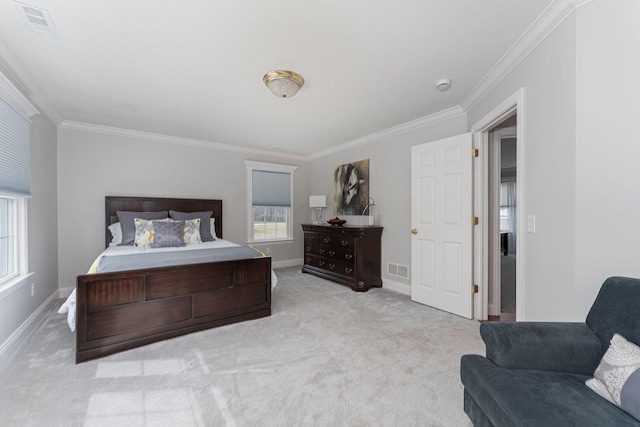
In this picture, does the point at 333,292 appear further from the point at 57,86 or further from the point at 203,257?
the point at 57,86

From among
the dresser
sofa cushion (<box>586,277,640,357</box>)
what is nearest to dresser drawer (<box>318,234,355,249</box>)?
the dresser

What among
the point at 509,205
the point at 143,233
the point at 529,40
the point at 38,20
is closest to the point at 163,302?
the point at 143,233

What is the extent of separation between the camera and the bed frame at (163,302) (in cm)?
228

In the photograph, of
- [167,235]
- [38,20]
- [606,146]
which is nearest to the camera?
[606,146]

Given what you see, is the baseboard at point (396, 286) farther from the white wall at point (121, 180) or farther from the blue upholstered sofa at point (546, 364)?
the white wall at point (121, 180)

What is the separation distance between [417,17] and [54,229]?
4769mm

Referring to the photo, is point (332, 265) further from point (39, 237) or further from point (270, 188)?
point (39, 237)

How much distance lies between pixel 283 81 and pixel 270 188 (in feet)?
10.8

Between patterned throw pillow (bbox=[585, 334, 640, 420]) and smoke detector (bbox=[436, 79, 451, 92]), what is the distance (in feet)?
7.52

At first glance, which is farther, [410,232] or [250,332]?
[410,232]

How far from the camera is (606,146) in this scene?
1.55 metres

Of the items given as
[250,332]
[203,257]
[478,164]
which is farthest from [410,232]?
[203,257]

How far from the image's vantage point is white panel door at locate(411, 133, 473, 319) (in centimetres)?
310

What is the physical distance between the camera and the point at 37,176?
307 cm
